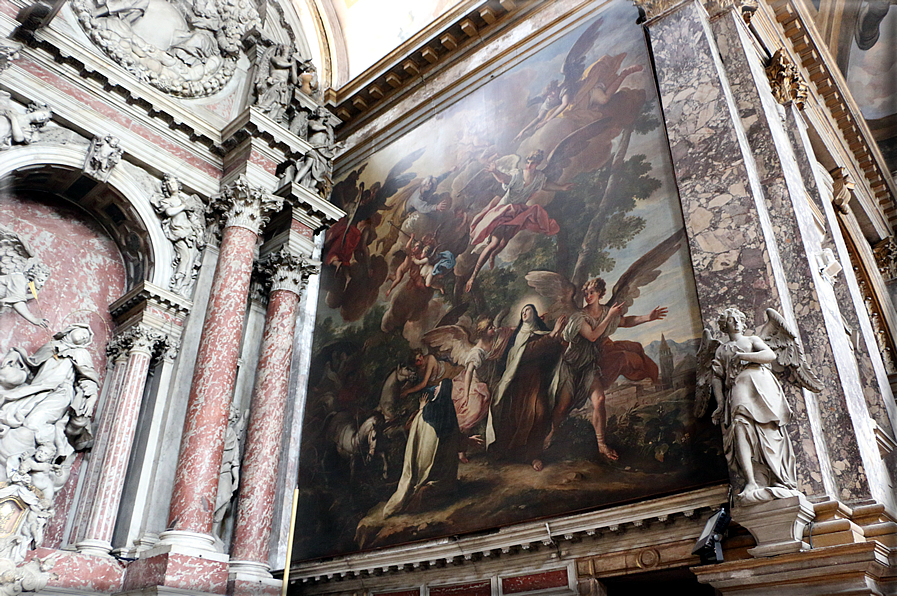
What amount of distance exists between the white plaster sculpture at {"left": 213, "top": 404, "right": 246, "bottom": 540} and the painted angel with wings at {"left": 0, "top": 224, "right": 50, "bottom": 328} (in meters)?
2.49

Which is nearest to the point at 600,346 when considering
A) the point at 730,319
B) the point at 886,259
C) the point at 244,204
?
the point at 730,319

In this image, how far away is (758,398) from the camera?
509 centimetres

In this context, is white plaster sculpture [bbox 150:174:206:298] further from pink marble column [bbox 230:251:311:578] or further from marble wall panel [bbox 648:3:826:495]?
marble wall panel [bbox 648:3:826:495]

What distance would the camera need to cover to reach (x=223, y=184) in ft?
31.1

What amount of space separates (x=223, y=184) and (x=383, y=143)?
9.51 feet

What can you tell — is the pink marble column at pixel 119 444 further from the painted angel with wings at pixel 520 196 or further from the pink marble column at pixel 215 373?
the painted angel with wings at pixel 520 196

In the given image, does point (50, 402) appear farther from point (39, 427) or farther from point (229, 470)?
point (229, 470)

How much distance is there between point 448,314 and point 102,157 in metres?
4.71

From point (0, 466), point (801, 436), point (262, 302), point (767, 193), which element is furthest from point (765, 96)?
point (0, 466)

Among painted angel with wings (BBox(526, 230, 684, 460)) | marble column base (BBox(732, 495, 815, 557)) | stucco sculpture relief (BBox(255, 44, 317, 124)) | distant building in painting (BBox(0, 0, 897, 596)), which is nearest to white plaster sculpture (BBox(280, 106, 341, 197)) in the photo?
distant building in painting (BBox(0, 0, 897, 596))

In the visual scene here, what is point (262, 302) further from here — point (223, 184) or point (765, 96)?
point (765, 96)

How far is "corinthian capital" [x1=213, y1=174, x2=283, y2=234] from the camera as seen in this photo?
29.1 feet

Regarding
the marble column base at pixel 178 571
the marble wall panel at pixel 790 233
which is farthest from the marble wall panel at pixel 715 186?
the marble column base at pixel 178 571

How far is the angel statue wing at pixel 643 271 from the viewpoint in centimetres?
675
